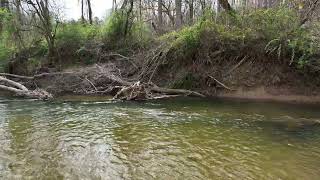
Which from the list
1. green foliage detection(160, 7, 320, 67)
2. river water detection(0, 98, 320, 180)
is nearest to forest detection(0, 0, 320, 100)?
green foliage detection(160, 7, 320, 67)

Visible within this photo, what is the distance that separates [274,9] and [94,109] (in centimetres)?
871

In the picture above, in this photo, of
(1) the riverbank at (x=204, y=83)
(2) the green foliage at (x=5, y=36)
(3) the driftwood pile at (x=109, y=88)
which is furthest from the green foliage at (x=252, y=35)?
(2) the green foliage at (x=5, y=36)

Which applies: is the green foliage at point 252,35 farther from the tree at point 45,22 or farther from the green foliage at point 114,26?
the tree at point 45,22

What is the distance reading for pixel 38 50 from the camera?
21.2m

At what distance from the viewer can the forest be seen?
15.2 meters

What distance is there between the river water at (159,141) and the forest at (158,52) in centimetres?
248

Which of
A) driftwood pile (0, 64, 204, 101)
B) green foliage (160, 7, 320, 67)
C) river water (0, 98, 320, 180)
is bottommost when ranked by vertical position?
river water (0, 98, 320, 180)

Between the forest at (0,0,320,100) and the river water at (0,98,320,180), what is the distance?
248cm

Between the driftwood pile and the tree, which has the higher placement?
the tree

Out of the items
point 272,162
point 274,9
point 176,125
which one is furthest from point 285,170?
point 274,9

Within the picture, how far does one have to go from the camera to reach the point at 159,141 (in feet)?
28.7

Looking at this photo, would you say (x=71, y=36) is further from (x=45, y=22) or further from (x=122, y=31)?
(x=122, y=31)

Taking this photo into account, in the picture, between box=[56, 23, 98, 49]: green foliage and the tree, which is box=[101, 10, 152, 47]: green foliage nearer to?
box=[56, 23, 98, 49]: green foliage

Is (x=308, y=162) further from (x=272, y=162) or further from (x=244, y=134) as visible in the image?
(x=244, y=134)
